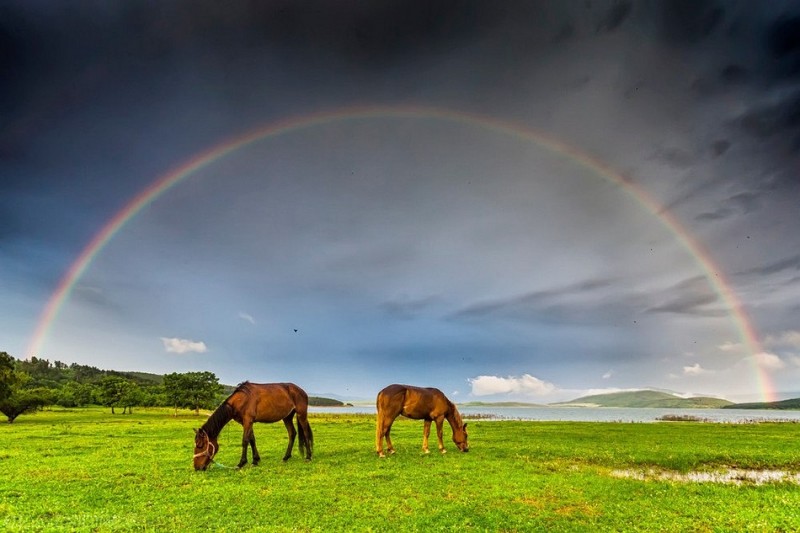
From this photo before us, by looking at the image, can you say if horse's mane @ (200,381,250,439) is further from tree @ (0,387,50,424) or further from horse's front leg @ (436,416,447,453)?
tree @ (0,387,50,424)

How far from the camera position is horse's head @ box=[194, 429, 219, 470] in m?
13.3

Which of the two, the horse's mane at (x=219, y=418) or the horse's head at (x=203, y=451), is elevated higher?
the horse's mane at (x=219, y=418)

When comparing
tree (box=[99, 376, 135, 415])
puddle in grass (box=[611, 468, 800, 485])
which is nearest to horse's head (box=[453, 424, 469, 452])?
puddle in grass (box=[611, 468, 800, 485])

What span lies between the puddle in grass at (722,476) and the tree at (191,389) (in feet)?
225

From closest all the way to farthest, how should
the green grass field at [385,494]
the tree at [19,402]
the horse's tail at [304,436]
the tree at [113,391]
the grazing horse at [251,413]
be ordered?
the green grass field at [385,494] < the grazing horse at [251,413] < the horse's tail at [304,436] < the tree at [19,402] < the tree at [113,391]

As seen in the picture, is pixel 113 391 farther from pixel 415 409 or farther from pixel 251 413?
pixel 415 409

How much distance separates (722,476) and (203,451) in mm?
17681

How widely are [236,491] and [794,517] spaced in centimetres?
1276

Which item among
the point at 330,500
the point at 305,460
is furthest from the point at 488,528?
the point at 305,460

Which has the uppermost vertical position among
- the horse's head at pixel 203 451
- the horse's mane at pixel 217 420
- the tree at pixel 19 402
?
the horse's mane at pixel 217 420

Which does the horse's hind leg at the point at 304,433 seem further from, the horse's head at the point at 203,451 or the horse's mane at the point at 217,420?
the horse's head at the point at 203,451

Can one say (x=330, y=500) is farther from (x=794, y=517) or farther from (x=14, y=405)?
(x=14, y=405)

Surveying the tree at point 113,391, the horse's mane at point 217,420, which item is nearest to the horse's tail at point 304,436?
the horse's mane at point 217,420

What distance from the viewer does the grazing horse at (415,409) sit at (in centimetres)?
1689
